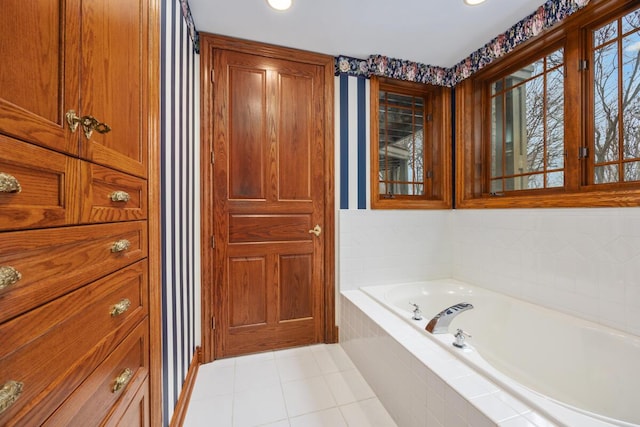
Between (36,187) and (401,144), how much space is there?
2.33 m

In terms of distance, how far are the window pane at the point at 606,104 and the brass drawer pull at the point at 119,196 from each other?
2342mm

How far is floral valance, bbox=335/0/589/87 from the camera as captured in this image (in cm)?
156

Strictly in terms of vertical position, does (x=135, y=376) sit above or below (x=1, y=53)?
below

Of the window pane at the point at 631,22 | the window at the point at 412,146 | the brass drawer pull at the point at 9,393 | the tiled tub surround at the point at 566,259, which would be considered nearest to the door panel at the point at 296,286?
the window at the point at 412,146

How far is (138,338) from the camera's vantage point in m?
0.86

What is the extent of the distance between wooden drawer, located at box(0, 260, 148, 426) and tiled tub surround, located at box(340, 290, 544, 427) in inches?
44.2

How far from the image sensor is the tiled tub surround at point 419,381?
2.76 ft

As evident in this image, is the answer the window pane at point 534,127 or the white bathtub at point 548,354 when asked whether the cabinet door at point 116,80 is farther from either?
the window pane at point 534,127

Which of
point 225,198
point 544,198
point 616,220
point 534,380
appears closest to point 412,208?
point 544,198

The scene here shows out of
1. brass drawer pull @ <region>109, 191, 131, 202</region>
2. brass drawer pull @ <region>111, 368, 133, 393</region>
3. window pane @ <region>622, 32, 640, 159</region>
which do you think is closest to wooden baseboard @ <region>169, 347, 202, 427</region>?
brass drawer pull @ <region>111, 368, 133, 393</region>

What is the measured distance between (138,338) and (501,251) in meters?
2.24

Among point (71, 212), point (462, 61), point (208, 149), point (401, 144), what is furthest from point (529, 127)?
point (71, 212)

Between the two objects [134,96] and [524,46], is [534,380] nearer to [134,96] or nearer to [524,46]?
[524,46]

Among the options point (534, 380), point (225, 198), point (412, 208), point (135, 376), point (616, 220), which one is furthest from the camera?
point (412, 208)
